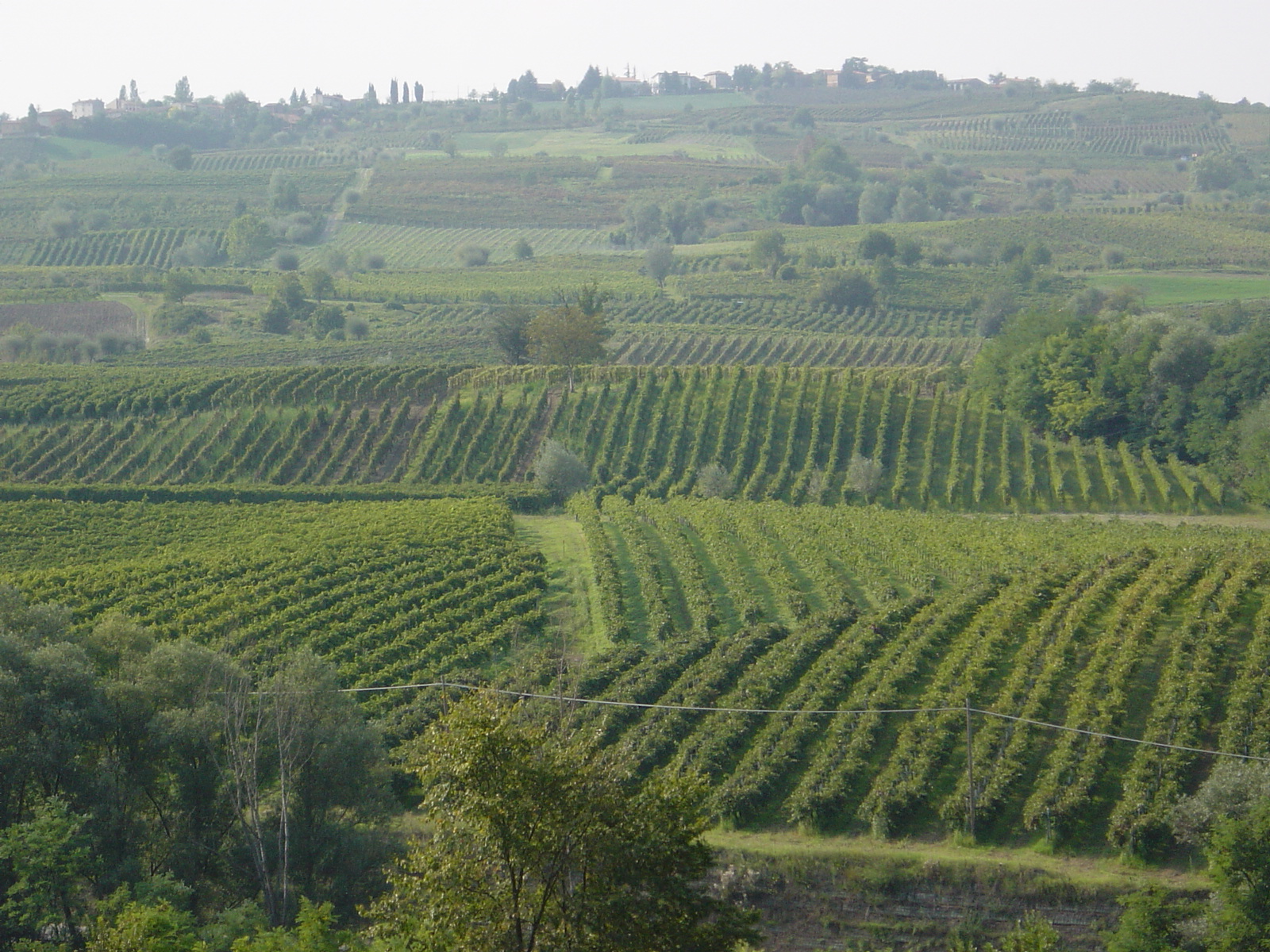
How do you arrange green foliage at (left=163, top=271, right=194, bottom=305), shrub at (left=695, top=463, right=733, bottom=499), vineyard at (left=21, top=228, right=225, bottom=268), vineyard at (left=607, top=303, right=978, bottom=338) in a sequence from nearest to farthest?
1. shrub at (left=695, top=463, right=733, bottom=499)
2. vineyard at (left=607, top=303, right=978, bottom=338)
3. green foliage at (left=163, top=271, right=194, bottom=305)
4. vineyard at (left=21, top=228, right=225, bottom=268)

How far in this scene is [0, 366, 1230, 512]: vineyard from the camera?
52531 mm

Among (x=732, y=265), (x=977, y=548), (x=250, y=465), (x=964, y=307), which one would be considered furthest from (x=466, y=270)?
(x=977, y=548)

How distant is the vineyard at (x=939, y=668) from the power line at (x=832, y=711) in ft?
0.64

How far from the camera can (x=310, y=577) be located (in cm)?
3822

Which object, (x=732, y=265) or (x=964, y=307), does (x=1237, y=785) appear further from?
(x=732, y=265)

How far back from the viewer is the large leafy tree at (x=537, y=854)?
44.4 feet

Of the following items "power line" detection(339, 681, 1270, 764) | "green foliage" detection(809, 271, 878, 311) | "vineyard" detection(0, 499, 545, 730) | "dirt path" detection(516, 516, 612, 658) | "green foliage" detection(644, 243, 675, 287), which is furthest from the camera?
"green foliage" detection(644, 243, 675, 287)

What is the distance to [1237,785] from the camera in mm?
22156

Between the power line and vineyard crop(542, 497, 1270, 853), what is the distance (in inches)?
7.7

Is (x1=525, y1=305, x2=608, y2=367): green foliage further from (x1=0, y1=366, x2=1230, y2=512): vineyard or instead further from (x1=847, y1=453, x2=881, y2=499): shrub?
(x1=847, y1=453, x2=881, y2=499): shrub

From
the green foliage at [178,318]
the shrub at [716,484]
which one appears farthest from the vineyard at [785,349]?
the green foliage at [178,318]

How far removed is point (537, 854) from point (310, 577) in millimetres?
26203

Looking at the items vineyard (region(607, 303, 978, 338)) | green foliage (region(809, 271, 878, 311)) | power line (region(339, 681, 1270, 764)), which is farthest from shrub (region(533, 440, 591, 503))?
green foliage (region(809, 271, 878, 311))

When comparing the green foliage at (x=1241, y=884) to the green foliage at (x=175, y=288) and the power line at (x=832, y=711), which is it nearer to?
the power line at (x=832, y=711)
